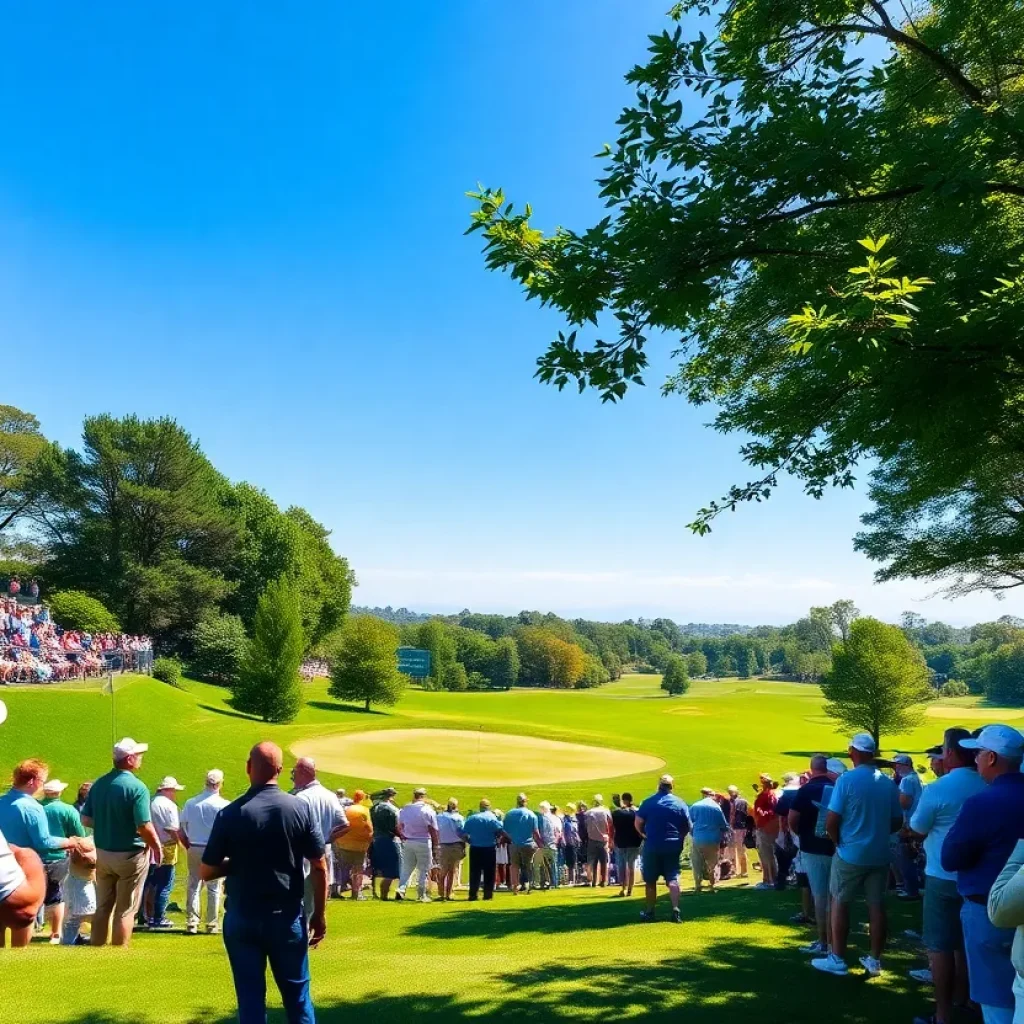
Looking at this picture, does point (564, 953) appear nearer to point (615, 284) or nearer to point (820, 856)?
point (820, 856)

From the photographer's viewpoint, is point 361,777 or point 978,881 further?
point 361,777

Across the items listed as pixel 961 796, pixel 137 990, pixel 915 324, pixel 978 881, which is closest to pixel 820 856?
pixel 961 796

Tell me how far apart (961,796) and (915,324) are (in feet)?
11.3

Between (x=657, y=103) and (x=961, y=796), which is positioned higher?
(x=657, y=103)

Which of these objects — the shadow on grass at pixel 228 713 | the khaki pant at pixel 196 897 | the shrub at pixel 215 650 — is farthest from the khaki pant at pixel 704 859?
the shrub at pixel 215 650

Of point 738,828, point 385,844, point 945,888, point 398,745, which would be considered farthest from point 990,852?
point 398,745

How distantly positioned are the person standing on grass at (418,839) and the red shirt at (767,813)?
5042 mm

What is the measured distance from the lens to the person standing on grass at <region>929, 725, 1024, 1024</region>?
4.48m

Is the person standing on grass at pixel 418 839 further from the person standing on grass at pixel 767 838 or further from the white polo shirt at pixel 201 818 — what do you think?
the person standing on grass at pixel 767 838

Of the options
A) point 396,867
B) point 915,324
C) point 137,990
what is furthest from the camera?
point 396,867

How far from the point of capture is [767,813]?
1166 centimetres

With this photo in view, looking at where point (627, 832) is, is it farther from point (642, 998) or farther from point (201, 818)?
point (201, 818)

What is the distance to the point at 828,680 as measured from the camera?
48.4 meters

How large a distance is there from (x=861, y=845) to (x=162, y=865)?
26.0 feet
